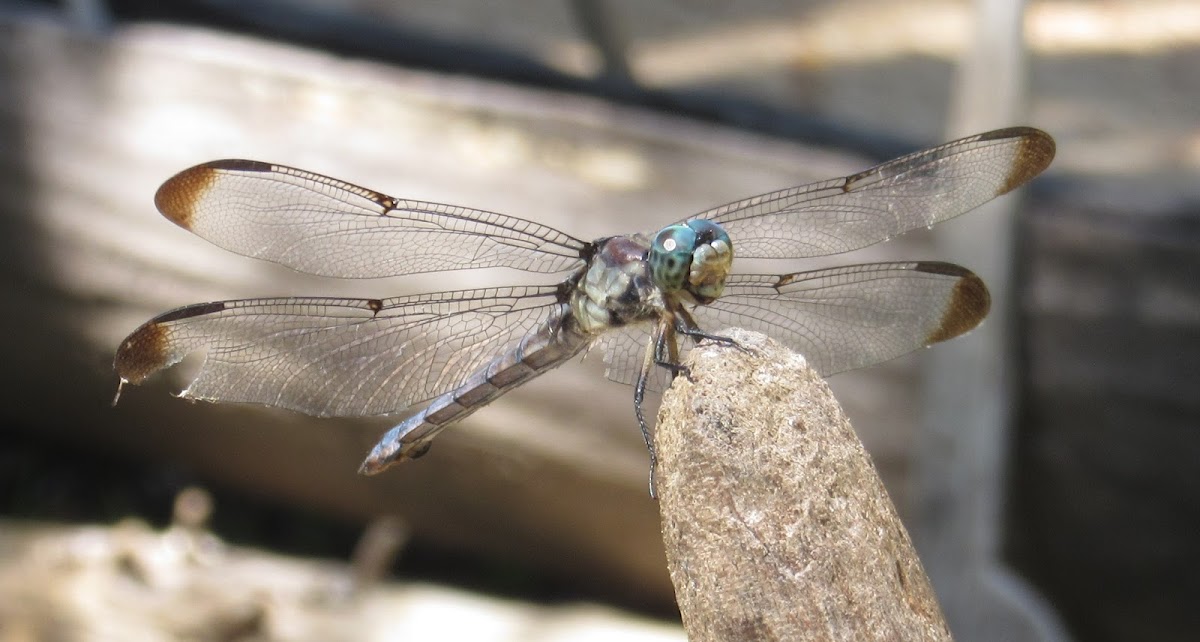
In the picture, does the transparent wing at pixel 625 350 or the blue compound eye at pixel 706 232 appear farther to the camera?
the transparent wing at pixel 625 350

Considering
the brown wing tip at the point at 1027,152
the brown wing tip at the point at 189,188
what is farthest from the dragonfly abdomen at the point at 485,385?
the brown wing tip at the point at 1027,152

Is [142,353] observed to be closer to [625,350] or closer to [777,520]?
[625,350]

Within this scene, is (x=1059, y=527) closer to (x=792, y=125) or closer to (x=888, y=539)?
(x=792, y=125)

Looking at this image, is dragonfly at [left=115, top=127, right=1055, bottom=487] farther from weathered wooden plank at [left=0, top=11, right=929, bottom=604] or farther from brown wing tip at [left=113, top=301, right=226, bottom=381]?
weathered wooden plank at [left=0, top=11, right=929, bottom=604]

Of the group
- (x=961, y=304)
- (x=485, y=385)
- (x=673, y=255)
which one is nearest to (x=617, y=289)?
(x=673, y=255)

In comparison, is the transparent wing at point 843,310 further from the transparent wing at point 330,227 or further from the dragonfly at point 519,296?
the transparent wing at point 330,227

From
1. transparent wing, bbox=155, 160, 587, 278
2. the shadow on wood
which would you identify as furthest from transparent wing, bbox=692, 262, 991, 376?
the shadow on wood

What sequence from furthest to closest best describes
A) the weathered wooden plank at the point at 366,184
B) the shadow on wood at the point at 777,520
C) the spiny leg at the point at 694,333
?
the weathered wooden plank at the point at 366,184
the spiny leg at the point at 694,333
the shadow on wood at the point at 777,520
